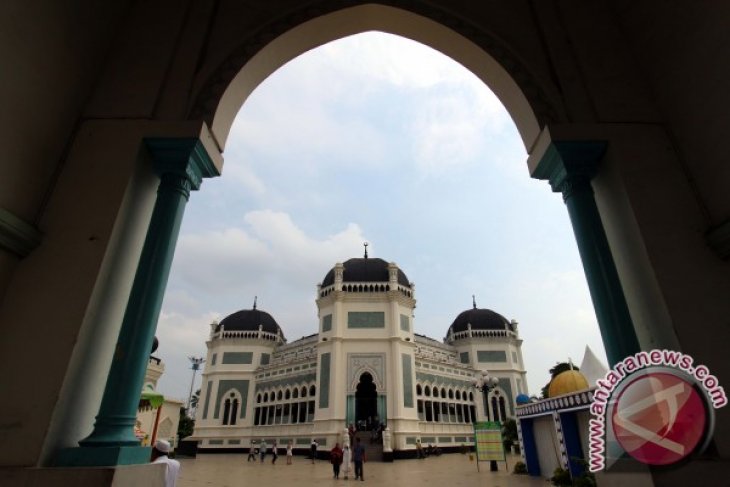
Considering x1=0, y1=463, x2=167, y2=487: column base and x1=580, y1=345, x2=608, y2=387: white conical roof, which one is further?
x1=580, y1=345, x2=608, y2=387: white conical roof

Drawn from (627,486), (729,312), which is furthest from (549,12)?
(627,486)

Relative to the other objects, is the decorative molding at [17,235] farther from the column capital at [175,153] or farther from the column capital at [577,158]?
the column capital at [577,158]

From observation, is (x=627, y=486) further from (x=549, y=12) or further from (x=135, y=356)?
(x=549, y=12)

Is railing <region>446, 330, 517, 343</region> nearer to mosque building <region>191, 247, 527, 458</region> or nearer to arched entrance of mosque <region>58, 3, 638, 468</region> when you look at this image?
mosque building <region>191, 247, 527, 458</region>

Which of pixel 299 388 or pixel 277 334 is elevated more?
pixel 277 334

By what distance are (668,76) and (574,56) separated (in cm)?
83

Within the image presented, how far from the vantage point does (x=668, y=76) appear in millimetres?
3328

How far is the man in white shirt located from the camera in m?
2.67

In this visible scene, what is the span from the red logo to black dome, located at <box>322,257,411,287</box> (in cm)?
1938

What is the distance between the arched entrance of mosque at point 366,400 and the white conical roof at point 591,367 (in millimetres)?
9632

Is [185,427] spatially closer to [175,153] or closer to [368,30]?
[175,153]

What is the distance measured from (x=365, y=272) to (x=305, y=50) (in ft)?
60.0

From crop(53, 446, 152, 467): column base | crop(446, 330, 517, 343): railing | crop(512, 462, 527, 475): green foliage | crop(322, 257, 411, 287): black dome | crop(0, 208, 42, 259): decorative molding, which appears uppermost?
crop(322, 257, 411, 287): black dome

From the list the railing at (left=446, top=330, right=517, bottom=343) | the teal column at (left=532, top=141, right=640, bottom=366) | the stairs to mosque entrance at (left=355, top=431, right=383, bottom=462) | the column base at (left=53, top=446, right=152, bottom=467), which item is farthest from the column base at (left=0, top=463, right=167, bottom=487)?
the railing at (left=446, top=330, right=517, bottom=343)
